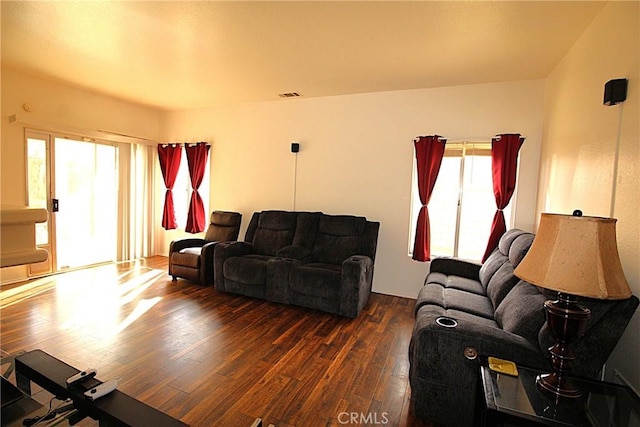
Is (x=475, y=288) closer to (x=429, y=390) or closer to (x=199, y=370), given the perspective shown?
(x=429, y=390)

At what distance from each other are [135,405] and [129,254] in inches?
195

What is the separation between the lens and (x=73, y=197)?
4715mm

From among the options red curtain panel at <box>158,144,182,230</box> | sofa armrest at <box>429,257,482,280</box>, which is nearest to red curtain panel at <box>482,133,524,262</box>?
sofa armrest at <box>429,257,482,280</box>

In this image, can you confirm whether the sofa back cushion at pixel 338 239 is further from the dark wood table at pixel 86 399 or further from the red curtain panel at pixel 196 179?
the dark wood table at pixel 86 399

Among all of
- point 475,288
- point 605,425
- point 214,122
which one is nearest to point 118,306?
point 214,122

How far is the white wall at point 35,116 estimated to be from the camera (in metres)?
3.92

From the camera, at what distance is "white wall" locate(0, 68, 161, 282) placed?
392 cm

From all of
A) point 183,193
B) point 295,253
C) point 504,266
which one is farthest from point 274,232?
point 504,266

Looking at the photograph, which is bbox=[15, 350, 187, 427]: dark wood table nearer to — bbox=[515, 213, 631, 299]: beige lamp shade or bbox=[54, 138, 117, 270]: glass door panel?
bbox=[515, 213, 631, 299]: beige lamp shade

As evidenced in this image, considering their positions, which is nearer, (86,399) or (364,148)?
(86,399)

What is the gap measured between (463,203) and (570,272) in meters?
2.72

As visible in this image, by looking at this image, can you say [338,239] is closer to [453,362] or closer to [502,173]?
[502,173]

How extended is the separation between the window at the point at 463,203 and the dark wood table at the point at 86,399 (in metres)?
3.53

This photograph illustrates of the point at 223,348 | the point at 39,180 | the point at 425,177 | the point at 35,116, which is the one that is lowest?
the point at 223,348
